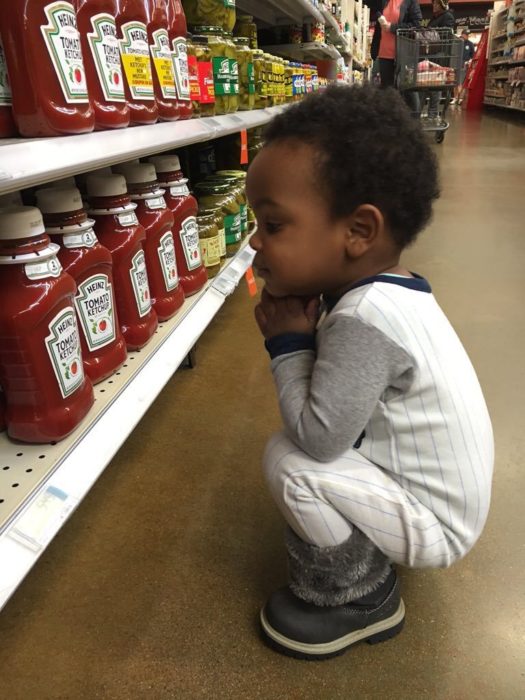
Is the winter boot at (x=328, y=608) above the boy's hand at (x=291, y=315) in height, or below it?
below

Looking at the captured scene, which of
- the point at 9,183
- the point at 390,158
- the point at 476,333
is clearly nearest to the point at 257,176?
the point at 390,158

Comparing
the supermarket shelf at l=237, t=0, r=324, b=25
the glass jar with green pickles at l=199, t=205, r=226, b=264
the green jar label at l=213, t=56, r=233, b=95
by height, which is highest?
the supermarket shelf at l=237, t=0, r=324, b=25

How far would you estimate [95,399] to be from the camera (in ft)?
3.53

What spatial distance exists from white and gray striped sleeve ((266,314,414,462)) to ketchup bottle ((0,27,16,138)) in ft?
1.85

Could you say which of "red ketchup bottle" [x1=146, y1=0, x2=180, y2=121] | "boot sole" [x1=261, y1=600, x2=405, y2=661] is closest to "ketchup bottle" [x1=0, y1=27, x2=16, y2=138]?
"red ketchup bottle" [x1=146, y1=0, x2=180, y2=121]

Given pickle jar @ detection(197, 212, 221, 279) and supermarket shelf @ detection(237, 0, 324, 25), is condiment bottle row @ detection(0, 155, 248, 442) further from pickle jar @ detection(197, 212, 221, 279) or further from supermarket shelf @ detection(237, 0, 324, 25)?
supermarket shelf @ detection(237, 0, 324, 25)

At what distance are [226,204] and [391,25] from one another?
17.4 ft

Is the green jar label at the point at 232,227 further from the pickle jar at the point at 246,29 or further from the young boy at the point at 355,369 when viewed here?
the young boy at the point at 355,369

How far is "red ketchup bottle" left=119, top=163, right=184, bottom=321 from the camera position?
131 cm

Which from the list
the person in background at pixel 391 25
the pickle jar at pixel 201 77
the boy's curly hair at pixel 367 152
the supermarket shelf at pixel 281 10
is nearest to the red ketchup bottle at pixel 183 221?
the pickle jar at pixel 201 77

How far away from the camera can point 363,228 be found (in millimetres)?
722

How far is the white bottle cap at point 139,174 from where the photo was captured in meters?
1.29

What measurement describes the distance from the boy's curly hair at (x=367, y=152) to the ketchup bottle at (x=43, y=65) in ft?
1.14

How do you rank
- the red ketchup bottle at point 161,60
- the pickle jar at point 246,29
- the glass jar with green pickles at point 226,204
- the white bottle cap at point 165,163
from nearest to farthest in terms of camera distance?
the red ketchup bottle at point 161,60 → the white bottle cap at point 165,163 → the glass jar with green pickles at point 226,204 → the pickle jar at point 246,29
